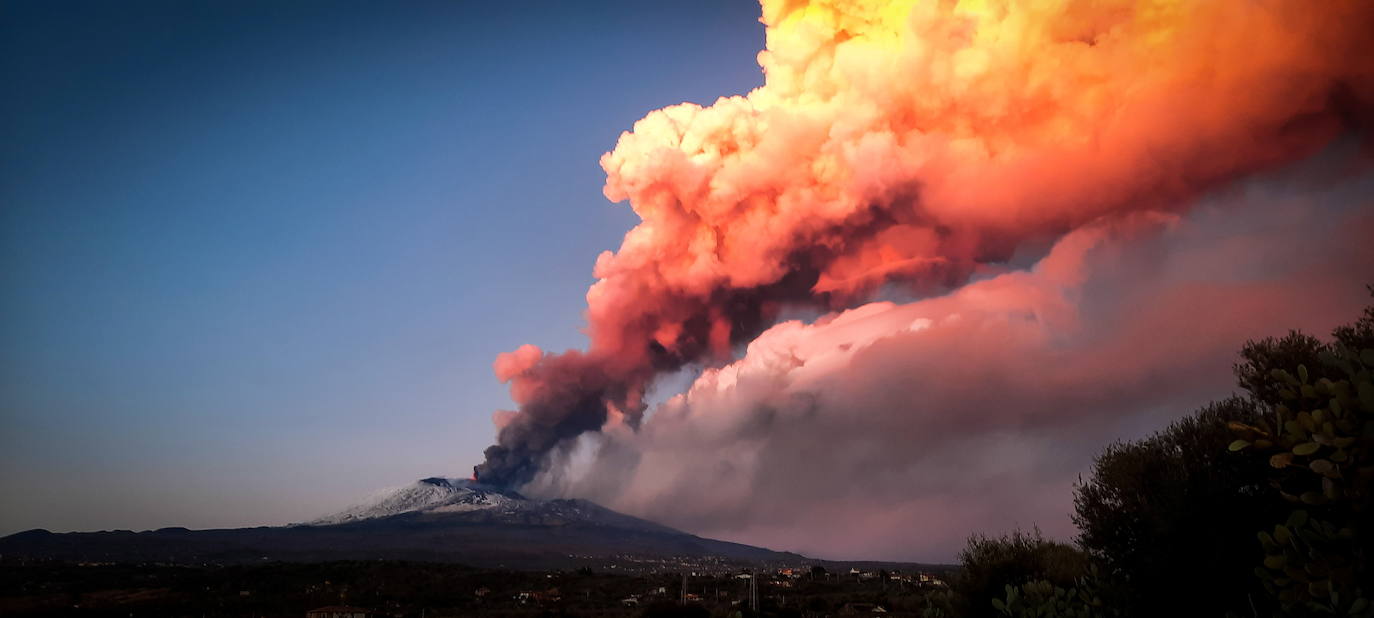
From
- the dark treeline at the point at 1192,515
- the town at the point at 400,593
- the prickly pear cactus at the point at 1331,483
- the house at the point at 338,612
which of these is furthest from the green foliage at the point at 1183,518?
the house at the point at 338,612

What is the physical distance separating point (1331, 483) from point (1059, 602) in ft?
28.1

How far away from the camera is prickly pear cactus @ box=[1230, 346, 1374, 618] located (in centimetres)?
271

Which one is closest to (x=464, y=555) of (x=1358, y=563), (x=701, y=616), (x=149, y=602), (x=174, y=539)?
(x=174, y=539)

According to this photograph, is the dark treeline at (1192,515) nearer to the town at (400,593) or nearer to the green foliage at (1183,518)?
the green foliage at (1183,518)

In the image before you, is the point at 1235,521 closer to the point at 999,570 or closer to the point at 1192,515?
the point at 1192,515

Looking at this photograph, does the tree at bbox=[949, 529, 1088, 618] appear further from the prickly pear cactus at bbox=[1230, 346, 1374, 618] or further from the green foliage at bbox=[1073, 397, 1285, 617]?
the prickly pear cactus at bbox=[1230, 346, 1374, 618]

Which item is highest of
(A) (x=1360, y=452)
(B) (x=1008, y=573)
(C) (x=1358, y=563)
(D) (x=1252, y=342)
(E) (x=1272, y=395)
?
(D) (x=1252, y=342)

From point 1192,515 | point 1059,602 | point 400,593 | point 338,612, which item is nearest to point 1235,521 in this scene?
point 1192,515

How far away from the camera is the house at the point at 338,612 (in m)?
51.0

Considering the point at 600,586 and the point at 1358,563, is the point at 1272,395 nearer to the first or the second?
the point at 1358,563

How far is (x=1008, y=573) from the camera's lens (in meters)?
16.2

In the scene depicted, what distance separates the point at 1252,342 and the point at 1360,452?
10.5m

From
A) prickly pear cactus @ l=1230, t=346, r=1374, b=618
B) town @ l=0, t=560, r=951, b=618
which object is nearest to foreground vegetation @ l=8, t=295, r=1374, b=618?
prickly pear cactus @ l=1230, t=346, r=1374, b=618

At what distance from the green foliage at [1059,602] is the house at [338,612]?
2062 inches
